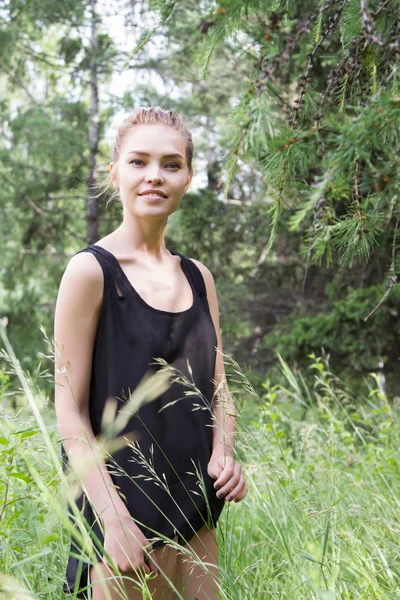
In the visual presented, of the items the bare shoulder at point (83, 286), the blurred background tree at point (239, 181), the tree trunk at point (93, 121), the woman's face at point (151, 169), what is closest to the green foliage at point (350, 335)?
the blurred background tree at point (239, 181)

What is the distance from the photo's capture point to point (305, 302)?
7449 millimetres

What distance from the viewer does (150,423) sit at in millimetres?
1666

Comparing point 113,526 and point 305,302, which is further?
point 305,302

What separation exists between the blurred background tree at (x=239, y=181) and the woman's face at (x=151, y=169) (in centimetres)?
26

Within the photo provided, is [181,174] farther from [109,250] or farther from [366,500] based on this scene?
[366,500]

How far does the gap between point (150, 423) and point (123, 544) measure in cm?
30

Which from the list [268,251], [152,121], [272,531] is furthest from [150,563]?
[152,121]

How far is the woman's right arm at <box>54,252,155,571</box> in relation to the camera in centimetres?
154

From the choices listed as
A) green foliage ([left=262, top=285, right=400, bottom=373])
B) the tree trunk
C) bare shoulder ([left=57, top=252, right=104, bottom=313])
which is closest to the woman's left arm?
bare shoulder ([left=57, top=252, right=104, bottom=313])

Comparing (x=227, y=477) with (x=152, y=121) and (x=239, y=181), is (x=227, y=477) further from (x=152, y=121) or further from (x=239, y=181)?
(x=239, y=181)

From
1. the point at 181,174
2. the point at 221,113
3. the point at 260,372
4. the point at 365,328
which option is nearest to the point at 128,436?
the point at 181,174

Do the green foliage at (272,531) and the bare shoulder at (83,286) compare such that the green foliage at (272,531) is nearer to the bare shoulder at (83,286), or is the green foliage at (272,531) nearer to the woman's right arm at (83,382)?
the woman's right arm at (83,382)

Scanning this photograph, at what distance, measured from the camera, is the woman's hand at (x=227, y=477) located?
1.69 metres

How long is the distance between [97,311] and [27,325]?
10.3 meters
